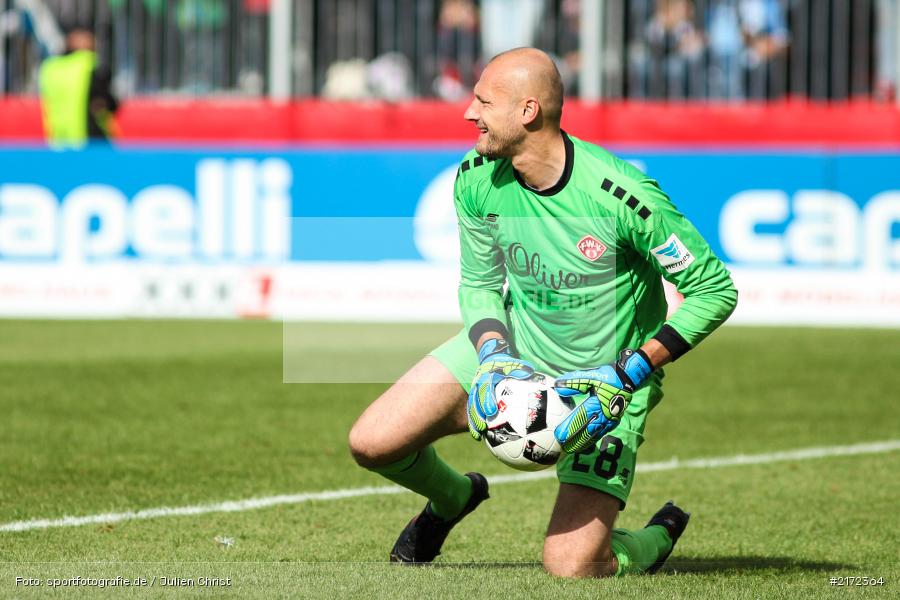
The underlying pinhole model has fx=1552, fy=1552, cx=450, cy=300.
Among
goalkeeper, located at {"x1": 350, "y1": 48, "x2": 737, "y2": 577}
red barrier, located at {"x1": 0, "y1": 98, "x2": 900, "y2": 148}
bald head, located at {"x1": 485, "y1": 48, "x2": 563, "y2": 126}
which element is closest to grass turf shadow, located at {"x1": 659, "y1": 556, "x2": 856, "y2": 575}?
A: goalkeeper, located at {"x1": 350, "y1": 48, "x2": 737, "y2": 577}

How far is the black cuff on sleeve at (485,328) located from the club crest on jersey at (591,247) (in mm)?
401

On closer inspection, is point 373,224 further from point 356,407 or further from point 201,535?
point 201,535

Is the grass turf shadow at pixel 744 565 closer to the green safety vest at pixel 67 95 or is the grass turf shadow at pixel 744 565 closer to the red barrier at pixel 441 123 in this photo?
the red barrier at pixel 441 123

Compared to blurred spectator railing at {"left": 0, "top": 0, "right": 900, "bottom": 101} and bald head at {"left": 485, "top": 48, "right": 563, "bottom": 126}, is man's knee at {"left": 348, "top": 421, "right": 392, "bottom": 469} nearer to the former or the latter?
bald head at {"left": 485, "top": 48, "right": 563, "bottom": 126}

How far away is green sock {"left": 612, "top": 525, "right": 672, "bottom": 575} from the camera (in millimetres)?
5535

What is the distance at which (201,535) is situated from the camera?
6.29 meters

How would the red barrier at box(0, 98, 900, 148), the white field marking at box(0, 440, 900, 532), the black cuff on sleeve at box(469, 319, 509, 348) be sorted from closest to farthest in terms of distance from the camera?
the black cuff on sleeve at box(469, 319, 509, 348)
the white field marking at box(0, 440, 900, 532)
the red barrier at box(0, 98, 900, 148)

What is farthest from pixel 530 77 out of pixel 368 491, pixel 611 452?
pixel 368 491

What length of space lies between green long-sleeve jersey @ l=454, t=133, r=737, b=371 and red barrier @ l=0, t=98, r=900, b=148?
359 inches

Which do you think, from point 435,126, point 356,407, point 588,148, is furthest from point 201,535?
point 435,126

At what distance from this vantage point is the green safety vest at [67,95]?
15.5 m

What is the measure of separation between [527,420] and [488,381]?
0.19 m

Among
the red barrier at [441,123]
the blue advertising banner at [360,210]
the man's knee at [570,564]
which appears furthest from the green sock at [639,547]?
the red barrier at [441,123]

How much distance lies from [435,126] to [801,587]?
10.4 m
